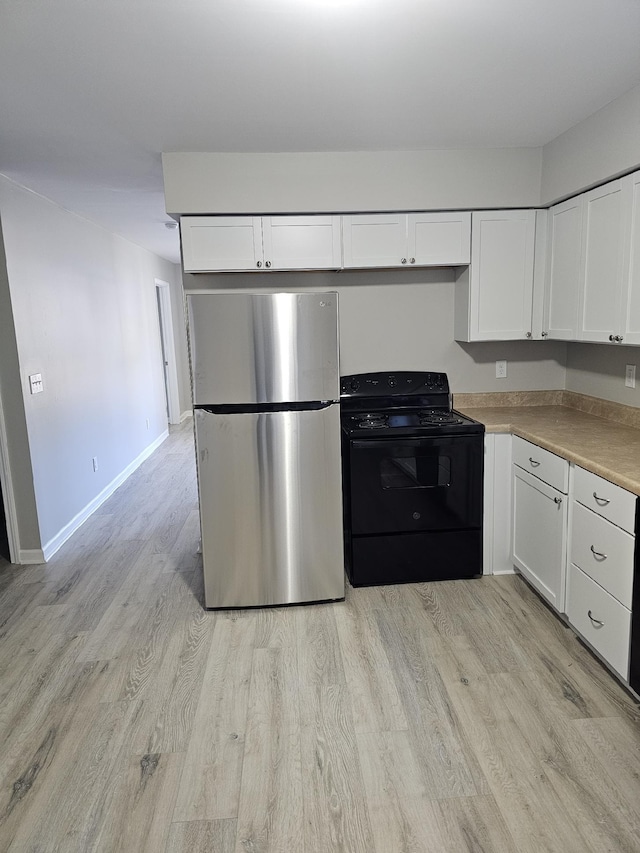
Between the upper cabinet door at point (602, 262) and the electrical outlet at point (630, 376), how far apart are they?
11.9 inches

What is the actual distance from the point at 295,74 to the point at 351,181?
1.00 metres

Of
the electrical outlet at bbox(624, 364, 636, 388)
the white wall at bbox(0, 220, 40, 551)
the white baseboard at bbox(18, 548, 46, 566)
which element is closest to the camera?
the electrical outlet at bbox(624, 364, 636, 388)

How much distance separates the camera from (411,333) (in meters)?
3.56

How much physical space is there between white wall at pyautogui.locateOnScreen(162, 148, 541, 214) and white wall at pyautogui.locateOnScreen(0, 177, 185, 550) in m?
1.21

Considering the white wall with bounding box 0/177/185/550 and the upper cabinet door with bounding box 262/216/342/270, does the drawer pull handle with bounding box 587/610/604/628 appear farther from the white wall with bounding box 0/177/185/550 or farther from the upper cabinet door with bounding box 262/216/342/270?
the white wall with bounding box 0/177/185/550

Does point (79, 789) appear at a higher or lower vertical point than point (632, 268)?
lower

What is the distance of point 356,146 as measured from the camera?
2.99m

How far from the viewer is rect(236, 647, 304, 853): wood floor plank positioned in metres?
1.65

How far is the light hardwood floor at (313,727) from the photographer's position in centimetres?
166

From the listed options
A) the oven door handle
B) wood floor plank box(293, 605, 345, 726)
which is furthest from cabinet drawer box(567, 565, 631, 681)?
wood floor plank box(293, 605, 345, 726)

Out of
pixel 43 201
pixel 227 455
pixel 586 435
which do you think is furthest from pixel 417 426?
pixel 43 201

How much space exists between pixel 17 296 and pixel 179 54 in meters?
2.02

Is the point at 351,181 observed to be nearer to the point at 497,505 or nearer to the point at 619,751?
the point at 497,505

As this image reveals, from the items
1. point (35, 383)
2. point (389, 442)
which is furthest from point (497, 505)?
point (35, 383)
